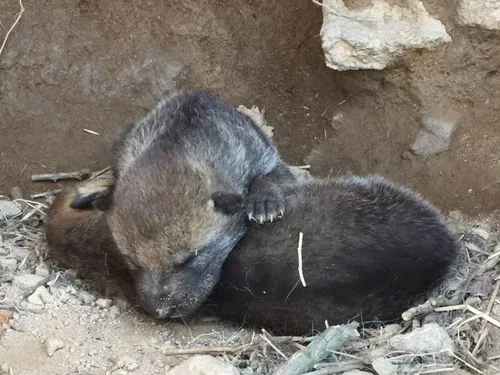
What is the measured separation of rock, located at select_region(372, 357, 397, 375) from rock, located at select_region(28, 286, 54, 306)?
1571mm

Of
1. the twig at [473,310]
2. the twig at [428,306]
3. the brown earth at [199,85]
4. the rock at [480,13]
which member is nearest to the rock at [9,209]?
the brown earth at [199,85]

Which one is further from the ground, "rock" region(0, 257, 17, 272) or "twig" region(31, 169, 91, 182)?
"rock" region(0, 257, 17, 272)

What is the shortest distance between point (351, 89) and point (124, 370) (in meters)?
2.21

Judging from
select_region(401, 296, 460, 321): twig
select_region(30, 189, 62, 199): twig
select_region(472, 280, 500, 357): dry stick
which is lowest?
select_region(30, 189, 62, 199): twig

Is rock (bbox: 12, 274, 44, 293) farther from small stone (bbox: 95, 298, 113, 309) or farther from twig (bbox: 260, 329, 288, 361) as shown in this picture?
twig (bbox: 260, 329, 288, 361)

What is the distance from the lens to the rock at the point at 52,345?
360 centimetres

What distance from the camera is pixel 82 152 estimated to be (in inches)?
206

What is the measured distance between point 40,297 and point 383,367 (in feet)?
5.47

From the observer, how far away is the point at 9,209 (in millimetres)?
4816

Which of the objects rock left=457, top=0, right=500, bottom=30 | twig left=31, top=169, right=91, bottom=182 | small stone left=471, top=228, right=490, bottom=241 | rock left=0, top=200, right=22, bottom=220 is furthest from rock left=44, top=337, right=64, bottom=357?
rock left=457, top=0, right=500, bottom=30

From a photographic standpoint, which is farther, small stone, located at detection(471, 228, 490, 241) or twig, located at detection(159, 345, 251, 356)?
small stone, located at detection(471, 228, 490, 241)

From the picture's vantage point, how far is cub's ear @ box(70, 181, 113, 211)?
4.12 metres

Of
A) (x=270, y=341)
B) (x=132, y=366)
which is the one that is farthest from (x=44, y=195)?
→ (x=270, y=341)

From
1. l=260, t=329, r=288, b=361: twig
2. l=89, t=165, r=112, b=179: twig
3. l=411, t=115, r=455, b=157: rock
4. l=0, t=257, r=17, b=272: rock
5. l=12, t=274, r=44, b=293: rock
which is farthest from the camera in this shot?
l=89, t=165, r=112, b=179: twig
